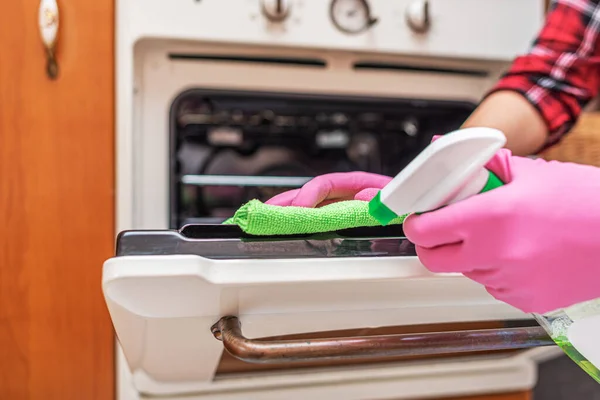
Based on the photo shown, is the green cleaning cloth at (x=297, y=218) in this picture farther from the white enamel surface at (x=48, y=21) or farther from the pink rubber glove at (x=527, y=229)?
the white enamel surface at (x=48, y=21)

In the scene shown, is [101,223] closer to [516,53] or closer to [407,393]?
[407,393]

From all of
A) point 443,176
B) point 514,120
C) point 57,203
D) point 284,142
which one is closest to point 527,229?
point 443,176

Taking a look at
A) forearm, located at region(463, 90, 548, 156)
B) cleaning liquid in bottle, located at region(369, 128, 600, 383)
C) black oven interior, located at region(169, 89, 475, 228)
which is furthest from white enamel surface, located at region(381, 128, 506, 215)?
black oven interior, located at region(169, 89, 475, 228)

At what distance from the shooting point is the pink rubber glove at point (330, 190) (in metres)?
0.44

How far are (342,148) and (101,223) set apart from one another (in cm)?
52

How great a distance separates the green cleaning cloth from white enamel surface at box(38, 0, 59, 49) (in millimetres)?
386

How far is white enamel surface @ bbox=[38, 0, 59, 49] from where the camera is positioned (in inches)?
24.0

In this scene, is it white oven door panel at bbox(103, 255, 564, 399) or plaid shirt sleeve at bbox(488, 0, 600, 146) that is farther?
plaid shirt sleeve at bbox(488, 0, 600, 146)

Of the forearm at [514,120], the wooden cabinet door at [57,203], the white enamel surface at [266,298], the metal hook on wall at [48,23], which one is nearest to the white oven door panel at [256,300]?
the white enamel surface at [266,298]

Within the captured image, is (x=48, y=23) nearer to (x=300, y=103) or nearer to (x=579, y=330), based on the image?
(x=300, y=103)

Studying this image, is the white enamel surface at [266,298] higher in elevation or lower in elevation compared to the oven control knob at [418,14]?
lower

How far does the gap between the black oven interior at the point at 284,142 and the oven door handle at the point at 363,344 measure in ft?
1.46

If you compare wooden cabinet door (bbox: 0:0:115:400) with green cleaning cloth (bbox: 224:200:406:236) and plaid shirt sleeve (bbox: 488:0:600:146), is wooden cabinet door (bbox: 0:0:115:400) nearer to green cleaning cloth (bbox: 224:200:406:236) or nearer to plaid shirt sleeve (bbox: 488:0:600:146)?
green cleaning cloth (bbox: 224:200:406:236)

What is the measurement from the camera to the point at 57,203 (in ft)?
2.06
